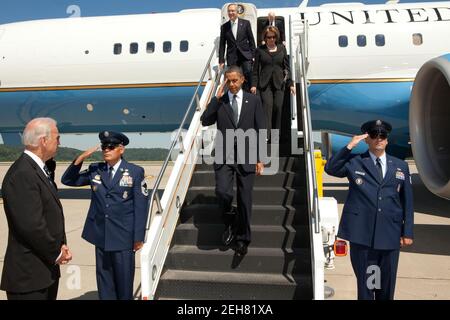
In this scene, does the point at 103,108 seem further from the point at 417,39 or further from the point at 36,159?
the point at 36,159

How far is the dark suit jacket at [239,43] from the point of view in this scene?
670 cm

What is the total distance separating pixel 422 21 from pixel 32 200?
31.8 feet

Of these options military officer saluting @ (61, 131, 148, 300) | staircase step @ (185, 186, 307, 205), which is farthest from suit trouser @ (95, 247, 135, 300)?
staircase step @ (185, 186, 307, 205)

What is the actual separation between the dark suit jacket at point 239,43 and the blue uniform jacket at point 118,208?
344cm

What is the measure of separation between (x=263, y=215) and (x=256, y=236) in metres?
0.34

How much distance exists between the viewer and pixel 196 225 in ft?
16.2

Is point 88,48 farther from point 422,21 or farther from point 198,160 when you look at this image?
point 422,21

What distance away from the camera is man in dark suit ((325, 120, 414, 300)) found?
360 centimetres

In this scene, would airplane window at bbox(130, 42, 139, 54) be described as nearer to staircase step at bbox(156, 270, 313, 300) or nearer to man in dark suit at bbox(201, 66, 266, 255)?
man in dark suit at bbox(201, 66, 266, 255)

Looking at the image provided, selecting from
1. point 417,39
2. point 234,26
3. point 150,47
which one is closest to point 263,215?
point 234,26

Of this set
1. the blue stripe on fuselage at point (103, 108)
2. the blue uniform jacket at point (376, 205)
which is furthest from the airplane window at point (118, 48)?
the blue uniform jacket at point (376, 205)

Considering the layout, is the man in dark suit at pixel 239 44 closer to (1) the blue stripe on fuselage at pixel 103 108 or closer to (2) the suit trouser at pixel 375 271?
(1) the blue stripe on fuselage at pixel 103 108

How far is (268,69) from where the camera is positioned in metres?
6.21

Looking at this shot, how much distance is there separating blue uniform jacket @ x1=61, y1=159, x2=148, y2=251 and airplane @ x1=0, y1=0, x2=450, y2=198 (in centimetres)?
608
